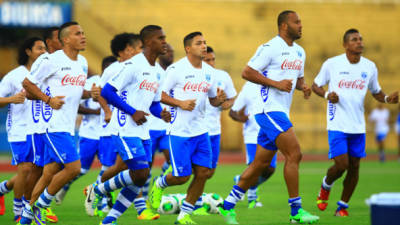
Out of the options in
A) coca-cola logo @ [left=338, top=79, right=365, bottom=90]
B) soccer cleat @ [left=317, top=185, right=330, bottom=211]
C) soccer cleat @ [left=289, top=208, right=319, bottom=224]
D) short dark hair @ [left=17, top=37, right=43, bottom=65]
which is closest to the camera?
soccer cleat @ [left=289, top=208, right=319, bottom=224]

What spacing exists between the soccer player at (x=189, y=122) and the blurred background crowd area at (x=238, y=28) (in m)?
23.0

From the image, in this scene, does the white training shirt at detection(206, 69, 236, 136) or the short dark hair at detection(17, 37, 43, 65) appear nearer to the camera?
the short dark hair at detection(17, 37, 43, 65)

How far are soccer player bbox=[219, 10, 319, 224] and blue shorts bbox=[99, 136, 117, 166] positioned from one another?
262 cm

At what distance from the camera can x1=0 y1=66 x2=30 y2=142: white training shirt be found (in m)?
10.8

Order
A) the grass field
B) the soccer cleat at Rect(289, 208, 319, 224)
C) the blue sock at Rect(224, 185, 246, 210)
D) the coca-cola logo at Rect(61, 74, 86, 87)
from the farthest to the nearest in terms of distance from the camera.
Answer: the grass field
the blue sock at Rect(224, 185, 246, 210)
the soccer cleat at Rect(289, 208, 319, 224)
the coca-cola logo at Rect(61, 74, 86, 87)

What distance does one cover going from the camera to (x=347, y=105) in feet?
37.4

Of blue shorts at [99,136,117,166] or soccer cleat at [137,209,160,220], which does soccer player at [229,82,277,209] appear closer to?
blue shorts at [99,136,117,166]

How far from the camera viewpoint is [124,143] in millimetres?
9148

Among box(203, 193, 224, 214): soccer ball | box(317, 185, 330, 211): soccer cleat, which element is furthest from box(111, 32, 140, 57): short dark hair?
box(317, 185, 330, 211): soccer cleat

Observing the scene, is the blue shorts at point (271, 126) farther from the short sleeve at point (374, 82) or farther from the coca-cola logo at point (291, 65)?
the short sleeve at point (374, 82)

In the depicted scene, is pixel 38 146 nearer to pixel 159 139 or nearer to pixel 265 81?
pixel 265 81

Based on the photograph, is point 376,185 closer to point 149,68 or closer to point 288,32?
point 288,32

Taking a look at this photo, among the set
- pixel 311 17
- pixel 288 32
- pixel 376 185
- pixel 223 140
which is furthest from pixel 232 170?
pixel 311 17

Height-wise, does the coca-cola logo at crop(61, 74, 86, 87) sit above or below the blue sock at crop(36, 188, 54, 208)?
above
